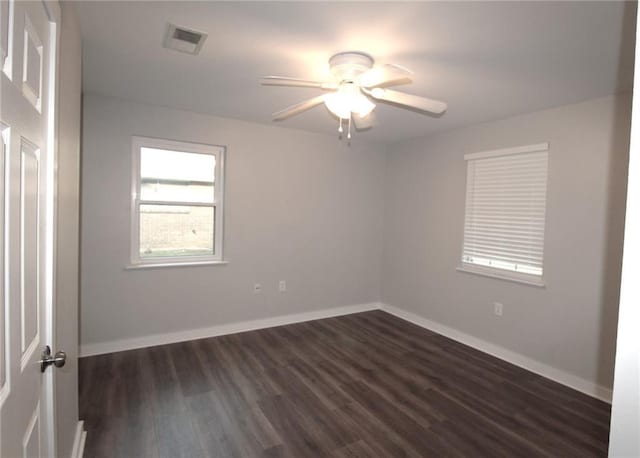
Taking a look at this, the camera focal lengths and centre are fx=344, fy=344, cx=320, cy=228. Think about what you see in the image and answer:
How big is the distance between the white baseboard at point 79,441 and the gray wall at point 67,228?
0.07 m

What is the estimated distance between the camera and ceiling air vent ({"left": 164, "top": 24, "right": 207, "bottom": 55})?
1.96m

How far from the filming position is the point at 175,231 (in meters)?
3.65

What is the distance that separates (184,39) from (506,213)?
10.5 ft

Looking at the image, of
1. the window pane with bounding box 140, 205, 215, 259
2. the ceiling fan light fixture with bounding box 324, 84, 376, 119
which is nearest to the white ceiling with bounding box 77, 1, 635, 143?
the ceiling fan light fixture with bounding box 324, 84, 376, 119

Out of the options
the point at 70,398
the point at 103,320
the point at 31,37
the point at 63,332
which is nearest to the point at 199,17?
the point at 31,37

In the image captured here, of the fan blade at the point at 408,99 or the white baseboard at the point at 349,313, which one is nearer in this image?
the fan blade at the point at 408,99

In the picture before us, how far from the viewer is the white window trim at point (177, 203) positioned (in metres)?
3.35

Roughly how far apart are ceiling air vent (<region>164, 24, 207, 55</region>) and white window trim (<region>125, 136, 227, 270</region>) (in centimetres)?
149

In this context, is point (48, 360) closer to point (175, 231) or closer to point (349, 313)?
point (175, 231)

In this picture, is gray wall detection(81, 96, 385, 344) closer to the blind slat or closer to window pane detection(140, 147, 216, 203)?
window pane detection(140, 147, 216, 203)

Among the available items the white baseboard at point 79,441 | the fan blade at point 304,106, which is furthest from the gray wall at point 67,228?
the fan blade at point 304,106

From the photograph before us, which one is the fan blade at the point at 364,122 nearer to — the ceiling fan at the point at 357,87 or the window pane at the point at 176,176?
the ceiling fan at the point at 357,87

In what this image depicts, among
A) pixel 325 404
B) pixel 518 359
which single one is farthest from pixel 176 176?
pixel 518 359

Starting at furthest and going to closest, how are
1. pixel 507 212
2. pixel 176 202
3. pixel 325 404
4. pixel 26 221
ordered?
pixel 176 202, pixel 507 212, pixel 325 404, pixel 26 221
